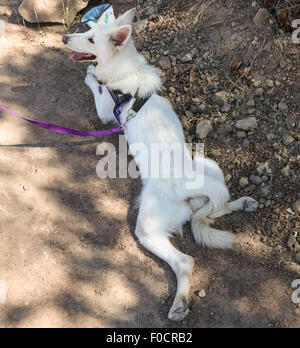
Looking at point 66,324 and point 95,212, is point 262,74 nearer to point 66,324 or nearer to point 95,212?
point 95,212

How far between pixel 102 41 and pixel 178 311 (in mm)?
2681

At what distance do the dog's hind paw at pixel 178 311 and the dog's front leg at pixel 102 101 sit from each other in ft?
A: 7.30

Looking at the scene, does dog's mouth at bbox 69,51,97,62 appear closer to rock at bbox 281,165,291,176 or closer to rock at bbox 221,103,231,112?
rock at bbox 221,103,231,112

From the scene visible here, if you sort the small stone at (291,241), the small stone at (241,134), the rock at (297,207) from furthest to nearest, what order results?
the small stone at (241,134)
the rock at (297,207)
the small stone at (291,241)

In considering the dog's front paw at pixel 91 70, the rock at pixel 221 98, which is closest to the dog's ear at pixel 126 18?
the dog's front paw at pixel 91 70

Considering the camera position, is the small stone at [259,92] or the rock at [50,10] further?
the rock at [50,10]

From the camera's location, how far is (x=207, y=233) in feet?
10.4

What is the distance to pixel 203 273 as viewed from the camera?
3180mm

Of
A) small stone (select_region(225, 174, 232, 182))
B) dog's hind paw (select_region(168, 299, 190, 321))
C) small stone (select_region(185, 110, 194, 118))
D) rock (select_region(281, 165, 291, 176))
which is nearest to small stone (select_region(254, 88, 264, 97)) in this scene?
small stone (select_region(185, 110, 194, 118))

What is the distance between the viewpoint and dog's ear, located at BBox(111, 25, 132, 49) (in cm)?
318

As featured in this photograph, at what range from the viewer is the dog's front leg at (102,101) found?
154 inches

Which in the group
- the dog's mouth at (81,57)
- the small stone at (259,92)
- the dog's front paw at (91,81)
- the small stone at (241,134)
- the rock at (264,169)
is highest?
the dog's mouth at (81,57)

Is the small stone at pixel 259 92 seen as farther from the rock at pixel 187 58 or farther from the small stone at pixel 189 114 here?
the rock at pixel 187 58

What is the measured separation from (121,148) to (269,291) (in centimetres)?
219
